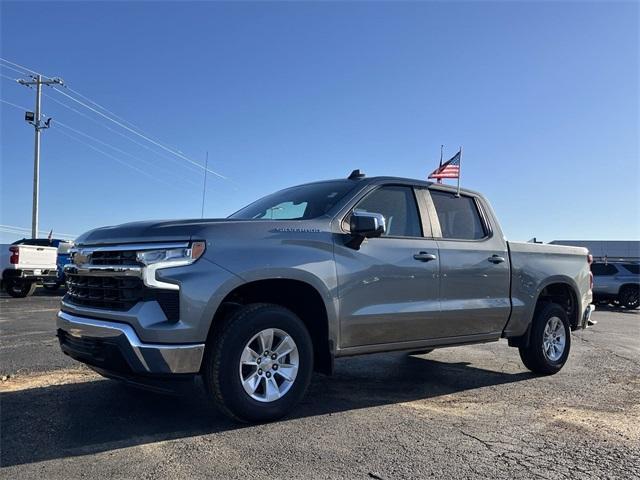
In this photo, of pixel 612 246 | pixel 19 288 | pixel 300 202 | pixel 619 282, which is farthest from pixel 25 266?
pixel 612 246

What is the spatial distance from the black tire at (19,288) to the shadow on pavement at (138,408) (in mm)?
12186

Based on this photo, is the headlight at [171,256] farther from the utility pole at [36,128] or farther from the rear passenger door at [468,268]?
the utility pole at [36,128]

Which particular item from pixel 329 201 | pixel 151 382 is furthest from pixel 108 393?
pixel 329 201

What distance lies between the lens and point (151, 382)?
156 inches

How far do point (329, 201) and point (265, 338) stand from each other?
1483mm

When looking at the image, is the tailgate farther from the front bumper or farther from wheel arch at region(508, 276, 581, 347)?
wheel arch at region(508, 276, 581, 347)

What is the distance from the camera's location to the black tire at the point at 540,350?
21.2ft

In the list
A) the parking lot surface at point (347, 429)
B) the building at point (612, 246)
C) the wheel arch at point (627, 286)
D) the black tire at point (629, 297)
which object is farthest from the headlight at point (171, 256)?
the building at point (612, 246)

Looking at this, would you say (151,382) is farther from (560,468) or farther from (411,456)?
(560,468)

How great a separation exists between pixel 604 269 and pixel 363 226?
1815cm

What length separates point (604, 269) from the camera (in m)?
19.8

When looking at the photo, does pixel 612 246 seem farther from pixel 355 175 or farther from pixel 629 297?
pixel 355 175

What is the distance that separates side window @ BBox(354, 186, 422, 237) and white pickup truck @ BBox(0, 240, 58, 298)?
13.1 m

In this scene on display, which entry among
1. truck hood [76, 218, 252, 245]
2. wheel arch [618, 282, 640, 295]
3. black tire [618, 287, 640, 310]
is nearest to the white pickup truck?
truck hood [76, 218, 252, 245]
